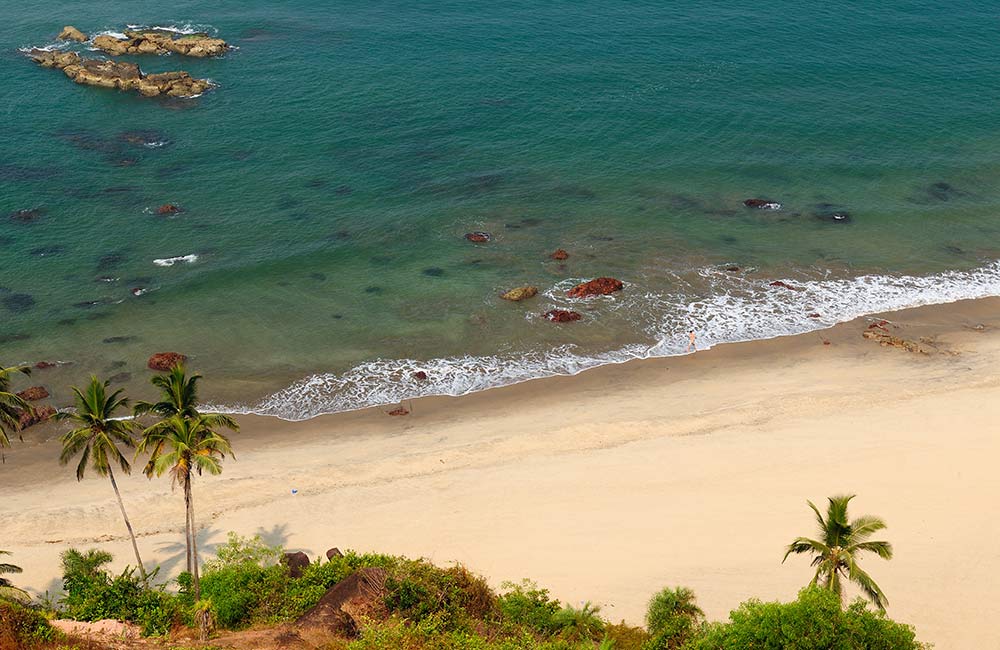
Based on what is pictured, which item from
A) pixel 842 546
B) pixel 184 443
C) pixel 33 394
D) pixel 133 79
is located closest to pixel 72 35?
pixel 133 79

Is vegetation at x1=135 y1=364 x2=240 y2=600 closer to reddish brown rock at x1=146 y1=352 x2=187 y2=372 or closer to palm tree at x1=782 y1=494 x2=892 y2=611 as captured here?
palm tree at x1=782 y1=494 x2=892 y2=611

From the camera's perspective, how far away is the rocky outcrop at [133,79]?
93938mm

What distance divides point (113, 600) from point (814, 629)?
25477mm

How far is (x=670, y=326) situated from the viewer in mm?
59562

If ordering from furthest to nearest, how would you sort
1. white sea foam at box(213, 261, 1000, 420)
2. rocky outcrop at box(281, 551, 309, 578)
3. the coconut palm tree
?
white sea foam at box(213, 261, 1000, 420)
rocky outcrop at box(281, 551, 309, 578)
the coconut palm tree

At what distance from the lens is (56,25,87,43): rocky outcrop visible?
107438mm

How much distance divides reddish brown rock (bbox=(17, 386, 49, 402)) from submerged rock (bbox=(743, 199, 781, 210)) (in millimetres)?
54669

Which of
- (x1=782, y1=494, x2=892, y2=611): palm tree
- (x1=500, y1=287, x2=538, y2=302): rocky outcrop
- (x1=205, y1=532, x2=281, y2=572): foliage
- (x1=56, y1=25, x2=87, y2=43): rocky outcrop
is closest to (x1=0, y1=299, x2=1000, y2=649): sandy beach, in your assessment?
(x1=205, y1=532, x2=281, y2=572): foliage

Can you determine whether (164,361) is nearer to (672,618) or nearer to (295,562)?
(295,562)

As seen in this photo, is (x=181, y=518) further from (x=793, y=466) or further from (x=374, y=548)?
(x=793, y=466)

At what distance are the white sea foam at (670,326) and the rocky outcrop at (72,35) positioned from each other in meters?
75.4

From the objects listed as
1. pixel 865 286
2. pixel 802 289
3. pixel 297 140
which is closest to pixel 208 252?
pixel 297 140

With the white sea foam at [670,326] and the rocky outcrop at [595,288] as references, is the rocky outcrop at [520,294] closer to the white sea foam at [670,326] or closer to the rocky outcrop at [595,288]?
the white sea foam at [670,326]

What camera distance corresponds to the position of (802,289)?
208 feet
